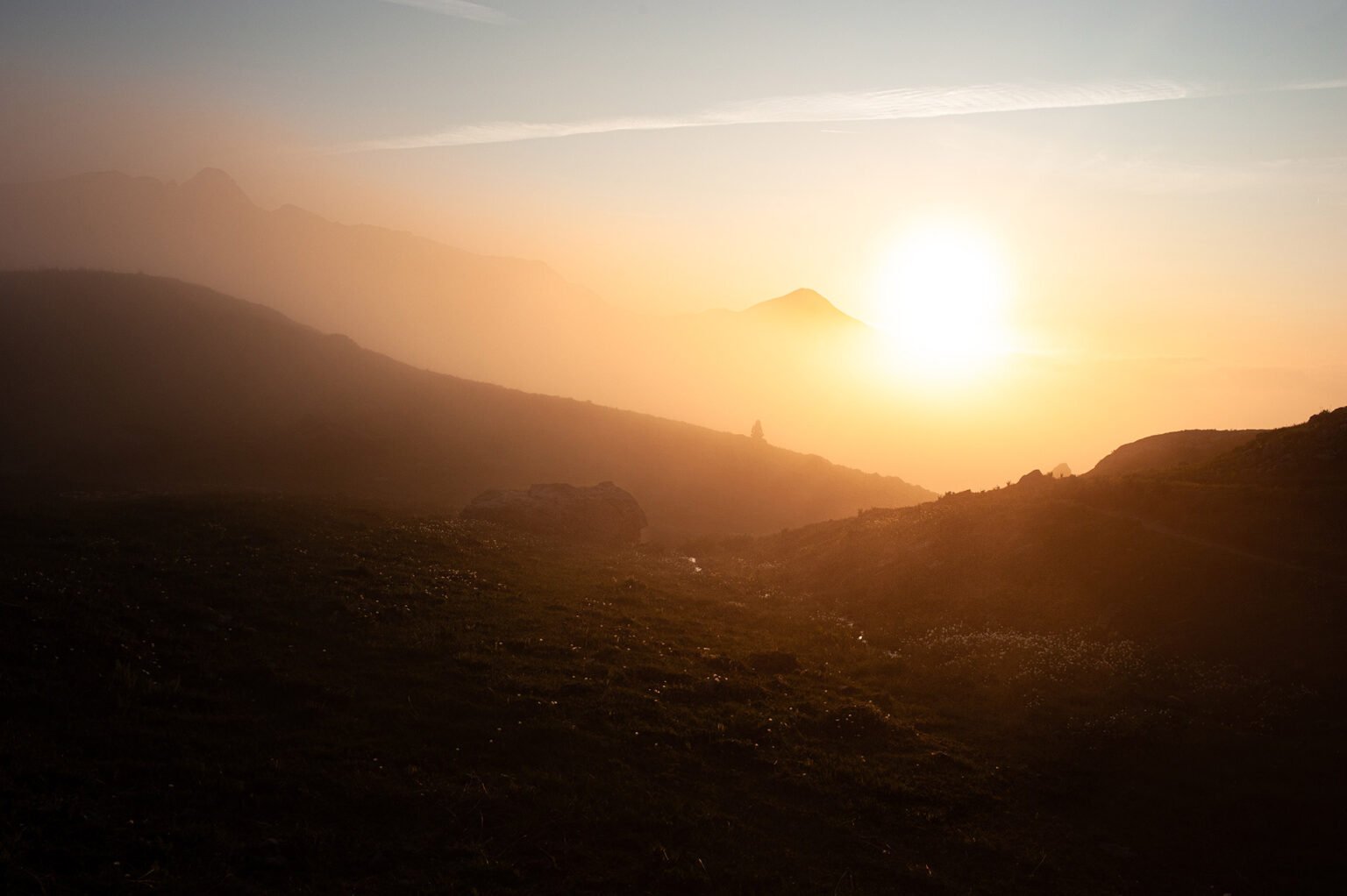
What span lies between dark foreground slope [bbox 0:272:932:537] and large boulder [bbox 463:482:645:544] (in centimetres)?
1115

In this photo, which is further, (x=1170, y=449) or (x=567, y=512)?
(x=567, y=512)

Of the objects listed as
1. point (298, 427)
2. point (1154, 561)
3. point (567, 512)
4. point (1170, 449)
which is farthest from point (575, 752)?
point (298, 427)

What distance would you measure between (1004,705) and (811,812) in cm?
971

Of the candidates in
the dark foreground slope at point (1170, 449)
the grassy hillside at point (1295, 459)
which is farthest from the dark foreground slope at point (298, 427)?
the grassy hillside at point (1295, 459)

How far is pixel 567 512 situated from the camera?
58062 mm

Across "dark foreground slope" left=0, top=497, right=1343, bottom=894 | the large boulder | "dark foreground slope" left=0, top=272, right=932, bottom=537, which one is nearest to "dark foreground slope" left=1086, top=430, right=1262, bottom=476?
"dark foreground slope" left=0, top=497, right=1343, bottom=894

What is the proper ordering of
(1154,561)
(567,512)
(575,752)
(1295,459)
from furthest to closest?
(567,512) < (1295,459) < (1154,561) < (575,752)

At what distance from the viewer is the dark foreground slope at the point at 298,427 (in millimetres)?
71375

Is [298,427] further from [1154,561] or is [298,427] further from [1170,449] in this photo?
[1170,449]

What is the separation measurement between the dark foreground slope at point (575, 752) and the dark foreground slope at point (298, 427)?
44.8 m

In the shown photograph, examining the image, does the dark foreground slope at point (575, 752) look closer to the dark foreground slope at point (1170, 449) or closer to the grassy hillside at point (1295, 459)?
the grassy hillside at point (1295, 459)

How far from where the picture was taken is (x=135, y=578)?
75.8 ft

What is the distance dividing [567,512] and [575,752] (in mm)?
42236

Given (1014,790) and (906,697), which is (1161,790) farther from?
(906,697)
